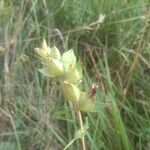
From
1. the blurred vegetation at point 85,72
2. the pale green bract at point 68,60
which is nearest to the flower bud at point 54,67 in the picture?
the pale green bract at point 68,60

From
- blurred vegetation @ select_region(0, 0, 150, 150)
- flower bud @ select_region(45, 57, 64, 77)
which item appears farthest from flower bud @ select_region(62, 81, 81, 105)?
blurred vegetation @ select_region(0, 0, 150, 150)

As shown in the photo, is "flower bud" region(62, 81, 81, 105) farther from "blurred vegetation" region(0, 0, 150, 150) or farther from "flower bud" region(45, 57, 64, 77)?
"blurred vegetation" region(0, 0, 150, 150)

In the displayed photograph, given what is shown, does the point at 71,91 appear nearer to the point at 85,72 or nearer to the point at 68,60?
the point at 68,60

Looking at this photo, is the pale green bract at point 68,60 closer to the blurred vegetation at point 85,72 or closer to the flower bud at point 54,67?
the flower bud at point 54,67

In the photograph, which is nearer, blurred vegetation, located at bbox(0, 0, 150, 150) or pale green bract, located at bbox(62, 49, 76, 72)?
pale green bract, located at bbox(62, 49, 76, 72)

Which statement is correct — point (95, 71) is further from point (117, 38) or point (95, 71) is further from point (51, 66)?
point (51, 66)

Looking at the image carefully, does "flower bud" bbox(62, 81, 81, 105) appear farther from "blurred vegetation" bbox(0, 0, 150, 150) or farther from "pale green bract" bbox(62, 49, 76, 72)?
"blurred vegetation" bbox(0, 0, 150, 150)

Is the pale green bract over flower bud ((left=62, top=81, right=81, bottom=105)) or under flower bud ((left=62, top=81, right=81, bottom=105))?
over

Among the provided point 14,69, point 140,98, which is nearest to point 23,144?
point 14,69

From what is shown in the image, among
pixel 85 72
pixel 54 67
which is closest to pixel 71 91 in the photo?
pixel 54 67
